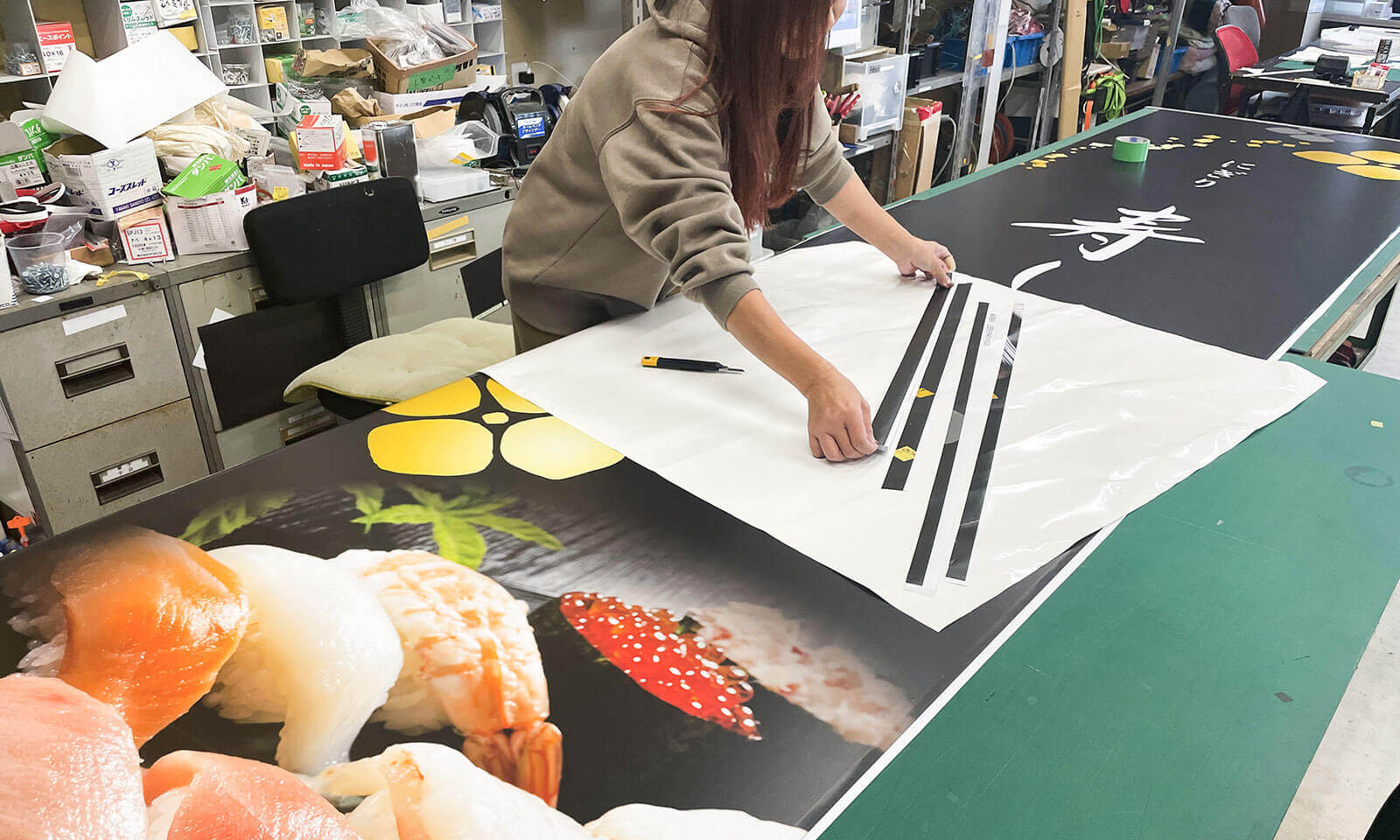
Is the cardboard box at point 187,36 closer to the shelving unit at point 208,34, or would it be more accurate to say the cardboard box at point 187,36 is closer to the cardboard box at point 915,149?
the shelving unit at point 208,34

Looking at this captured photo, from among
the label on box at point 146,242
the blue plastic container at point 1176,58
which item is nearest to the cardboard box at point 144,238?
the label on box at point 146,242

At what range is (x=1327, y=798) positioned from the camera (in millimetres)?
1557

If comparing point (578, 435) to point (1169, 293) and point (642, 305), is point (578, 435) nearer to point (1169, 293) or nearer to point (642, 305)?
point (642, 305)

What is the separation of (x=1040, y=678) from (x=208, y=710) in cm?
60

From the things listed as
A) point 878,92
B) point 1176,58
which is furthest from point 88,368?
point 1176,58

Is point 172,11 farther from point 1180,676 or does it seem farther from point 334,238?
point 1180,676

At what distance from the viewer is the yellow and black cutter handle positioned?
111 cm

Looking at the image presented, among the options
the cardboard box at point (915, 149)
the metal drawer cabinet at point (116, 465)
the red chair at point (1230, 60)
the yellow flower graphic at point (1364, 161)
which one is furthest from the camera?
the red chair at point (1230, 60)

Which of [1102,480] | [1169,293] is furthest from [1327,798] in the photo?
[1102,480]

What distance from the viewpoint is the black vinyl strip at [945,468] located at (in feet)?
2.60

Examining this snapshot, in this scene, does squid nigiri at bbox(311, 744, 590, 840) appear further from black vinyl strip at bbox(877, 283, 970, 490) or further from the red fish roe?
black vinyl strip at bbox(877, 283, 970, 490)

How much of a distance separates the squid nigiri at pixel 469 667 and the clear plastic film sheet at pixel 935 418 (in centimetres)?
24

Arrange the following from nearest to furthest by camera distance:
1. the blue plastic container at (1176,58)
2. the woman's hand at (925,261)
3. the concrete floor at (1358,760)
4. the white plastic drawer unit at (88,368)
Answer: the woman's hand at (925,261) < the concrete floor at (1358,760) < the white plastic drawer unit at (88,368) < the blue plastic container at (1176,58)

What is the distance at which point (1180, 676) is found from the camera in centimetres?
70
